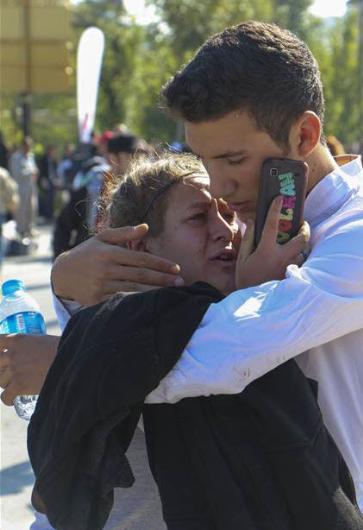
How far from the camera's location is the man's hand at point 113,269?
2.27 metres

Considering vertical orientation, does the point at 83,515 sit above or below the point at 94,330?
below

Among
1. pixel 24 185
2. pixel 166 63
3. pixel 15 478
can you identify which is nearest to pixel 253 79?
pixel 15 478

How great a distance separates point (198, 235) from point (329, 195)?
37 centimetres

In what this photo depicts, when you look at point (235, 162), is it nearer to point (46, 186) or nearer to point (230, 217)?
point (230, 217)

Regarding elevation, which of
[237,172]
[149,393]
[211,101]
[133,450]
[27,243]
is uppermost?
[211,101]

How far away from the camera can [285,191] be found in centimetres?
211

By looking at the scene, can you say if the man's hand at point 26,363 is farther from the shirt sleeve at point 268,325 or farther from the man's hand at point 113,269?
the shirt sleeve at point 268,325

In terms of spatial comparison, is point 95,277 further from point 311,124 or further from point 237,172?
point 311,124

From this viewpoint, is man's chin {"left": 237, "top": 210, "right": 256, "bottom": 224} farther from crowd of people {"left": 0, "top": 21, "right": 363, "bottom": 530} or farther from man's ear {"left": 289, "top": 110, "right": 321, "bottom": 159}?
man's ear {"left": 289, "top": 110, "right": 321, "bottom": 159}

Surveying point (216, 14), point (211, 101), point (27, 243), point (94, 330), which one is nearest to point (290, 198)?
point (211, 101)

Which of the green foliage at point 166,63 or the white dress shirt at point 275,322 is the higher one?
the white dress shirt at point 275,322

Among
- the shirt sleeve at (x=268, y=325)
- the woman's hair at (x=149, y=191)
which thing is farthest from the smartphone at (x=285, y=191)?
the woman's hair at (x=149, y=191)

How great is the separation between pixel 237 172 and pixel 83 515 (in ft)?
2.46

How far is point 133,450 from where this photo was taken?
2375 mm
